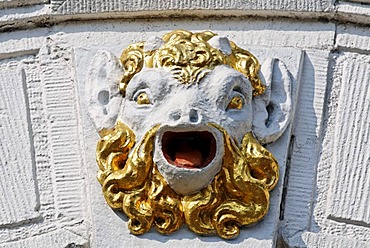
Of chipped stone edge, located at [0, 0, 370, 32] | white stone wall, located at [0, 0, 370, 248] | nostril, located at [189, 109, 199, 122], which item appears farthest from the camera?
chipped stone edge, located at [0, 0, 370, 32]

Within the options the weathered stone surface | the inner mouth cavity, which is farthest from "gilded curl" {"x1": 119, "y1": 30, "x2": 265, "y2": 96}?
A: the weathered stone surface

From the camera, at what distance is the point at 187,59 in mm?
3039

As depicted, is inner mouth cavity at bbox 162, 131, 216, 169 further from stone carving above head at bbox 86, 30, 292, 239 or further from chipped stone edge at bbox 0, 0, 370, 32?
chipped stone edge at bbox 0, 0, 370, 32

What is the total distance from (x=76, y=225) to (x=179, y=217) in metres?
0.25

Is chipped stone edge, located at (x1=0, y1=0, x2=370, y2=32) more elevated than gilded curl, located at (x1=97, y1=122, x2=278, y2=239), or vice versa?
chipped stone edge, located at (x1=0, y1=0, x2=370, y2=32)

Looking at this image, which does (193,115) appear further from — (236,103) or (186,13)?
(186,13)

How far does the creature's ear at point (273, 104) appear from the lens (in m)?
3.10

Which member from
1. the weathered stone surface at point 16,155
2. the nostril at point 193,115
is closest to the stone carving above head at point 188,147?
the nostril at point 193,115

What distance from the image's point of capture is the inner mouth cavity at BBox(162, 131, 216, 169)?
117 inches

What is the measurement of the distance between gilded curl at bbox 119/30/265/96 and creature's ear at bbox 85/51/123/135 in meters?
0.02

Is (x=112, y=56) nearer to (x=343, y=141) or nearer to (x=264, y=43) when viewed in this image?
(x=264, y=43)

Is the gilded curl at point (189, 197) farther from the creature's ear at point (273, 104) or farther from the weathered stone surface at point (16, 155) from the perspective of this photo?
the weathered stone surface at point (16, 155)

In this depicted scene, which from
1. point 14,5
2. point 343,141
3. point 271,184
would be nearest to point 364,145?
point 343,141

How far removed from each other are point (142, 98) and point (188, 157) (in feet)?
0.59
